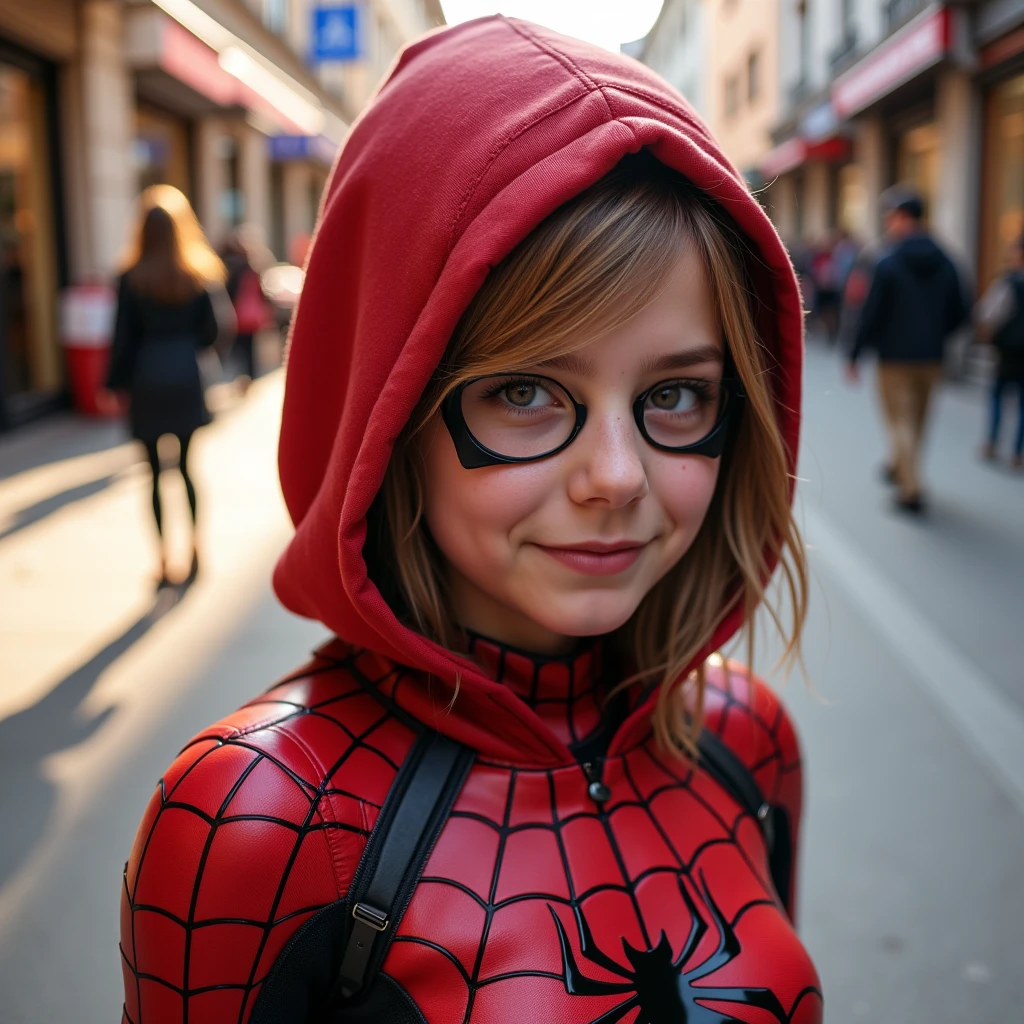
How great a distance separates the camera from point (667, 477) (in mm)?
1199

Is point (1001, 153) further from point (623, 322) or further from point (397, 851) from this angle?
point (397, 851)

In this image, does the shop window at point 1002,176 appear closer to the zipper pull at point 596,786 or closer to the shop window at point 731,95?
the zipper pull at point 596,786

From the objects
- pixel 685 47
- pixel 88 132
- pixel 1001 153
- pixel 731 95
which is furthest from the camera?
pixel 685 47

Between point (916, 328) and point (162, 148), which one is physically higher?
point (162, 148)

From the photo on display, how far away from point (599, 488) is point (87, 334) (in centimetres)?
990

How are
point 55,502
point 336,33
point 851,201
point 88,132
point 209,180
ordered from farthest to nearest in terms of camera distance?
1. point 851,201
2. point 336,33
3. point 209,180
4. point 88,132
5. point 55,502

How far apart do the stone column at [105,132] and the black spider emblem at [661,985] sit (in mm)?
10494

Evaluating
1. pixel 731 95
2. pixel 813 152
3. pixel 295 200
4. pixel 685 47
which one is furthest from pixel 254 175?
pixel 685 47

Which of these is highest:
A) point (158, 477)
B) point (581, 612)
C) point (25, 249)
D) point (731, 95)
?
point (731, 95)

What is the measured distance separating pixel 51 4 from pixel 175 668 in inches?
305

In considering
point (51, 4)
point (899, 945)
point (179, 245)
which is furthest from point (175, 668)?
point (51, 4)

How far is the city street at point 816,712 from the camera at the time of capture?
8.63ft

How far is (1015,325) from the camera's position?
7844 mm

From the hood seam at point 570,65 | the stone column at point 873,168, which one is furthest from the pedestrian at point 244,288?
the hood seam at point 570,65
